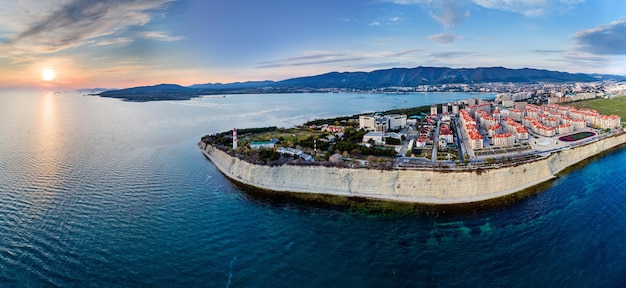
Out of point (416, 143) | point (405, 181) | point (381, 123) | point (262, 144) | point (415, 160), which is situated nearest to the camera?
point (405, 181)

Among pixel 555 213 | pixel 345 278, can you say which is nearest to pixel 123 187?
pixel 345 278

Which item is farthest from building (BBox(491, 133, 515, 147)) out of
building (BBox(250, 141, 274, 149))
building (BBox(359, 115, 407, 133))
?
building (BBox(250, 141, 274, 149))

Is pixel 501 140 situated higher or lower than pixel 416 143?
higher

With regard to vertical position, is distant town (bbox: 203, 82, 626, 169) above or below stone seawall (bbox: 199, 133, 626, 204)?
above

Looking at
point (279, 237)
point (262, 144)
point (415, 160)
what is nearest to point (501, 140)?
point (415, 160)

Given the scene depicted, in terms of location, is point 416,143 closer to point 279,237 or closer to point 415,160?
point 415,160

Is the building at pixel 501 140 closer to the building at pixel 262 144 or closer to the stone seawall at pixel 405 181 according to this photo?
the stone seawall at pixel 405 181

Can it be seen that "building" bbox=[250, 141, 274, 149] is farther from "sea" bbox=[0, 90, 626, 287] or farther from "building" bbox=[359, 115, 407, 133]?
"building" bbox=[359, 115, 407, 133]

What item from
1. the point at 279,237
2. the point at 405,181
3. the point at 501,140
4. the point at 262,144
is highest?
the point at 262,144
